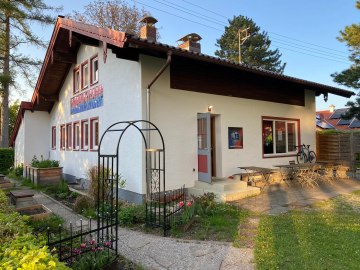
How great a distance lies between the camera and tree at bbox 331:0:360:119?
1455 cm

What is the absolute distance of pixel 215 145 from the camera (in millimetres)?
10102

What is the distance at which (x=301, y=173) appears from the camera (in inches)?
421

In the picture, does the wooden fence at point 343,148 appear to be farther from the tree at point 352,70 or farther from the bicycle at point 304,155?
the tree at point 352,70

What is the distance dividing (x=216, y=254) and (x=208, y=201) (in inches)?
93.4

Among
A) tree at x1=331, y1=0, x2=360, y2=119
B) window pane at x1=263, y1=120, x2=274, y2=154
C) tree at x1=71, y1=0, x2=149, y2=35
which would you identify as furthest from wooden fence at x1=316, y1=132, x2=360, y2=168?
tree at x1=71, y1=0, x2=149, y2=35

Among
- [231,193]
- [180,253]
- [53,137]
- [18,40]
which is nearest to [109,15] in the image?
[18,40]

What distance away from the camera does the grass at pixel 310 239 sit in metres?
4.05

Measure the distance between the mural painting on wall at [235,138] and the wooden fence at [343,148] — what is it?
565cm

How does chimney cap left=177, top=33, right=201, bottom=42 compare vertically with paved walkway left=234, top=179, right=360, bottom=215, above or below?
above

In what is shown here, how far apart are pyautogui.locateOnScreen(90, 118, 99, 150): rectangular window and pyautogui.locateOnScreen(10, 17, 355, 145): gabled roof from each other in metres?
2.81

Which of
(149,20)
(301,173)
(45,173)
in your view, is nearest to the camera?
(149,20)

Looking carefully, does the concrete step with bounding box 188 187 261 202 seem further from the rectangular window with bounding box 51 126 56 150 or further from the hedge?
the hedge

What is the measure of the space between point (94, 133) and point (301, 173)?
7.75 metres

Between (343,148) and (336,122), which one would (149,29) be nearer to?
(343,148)
